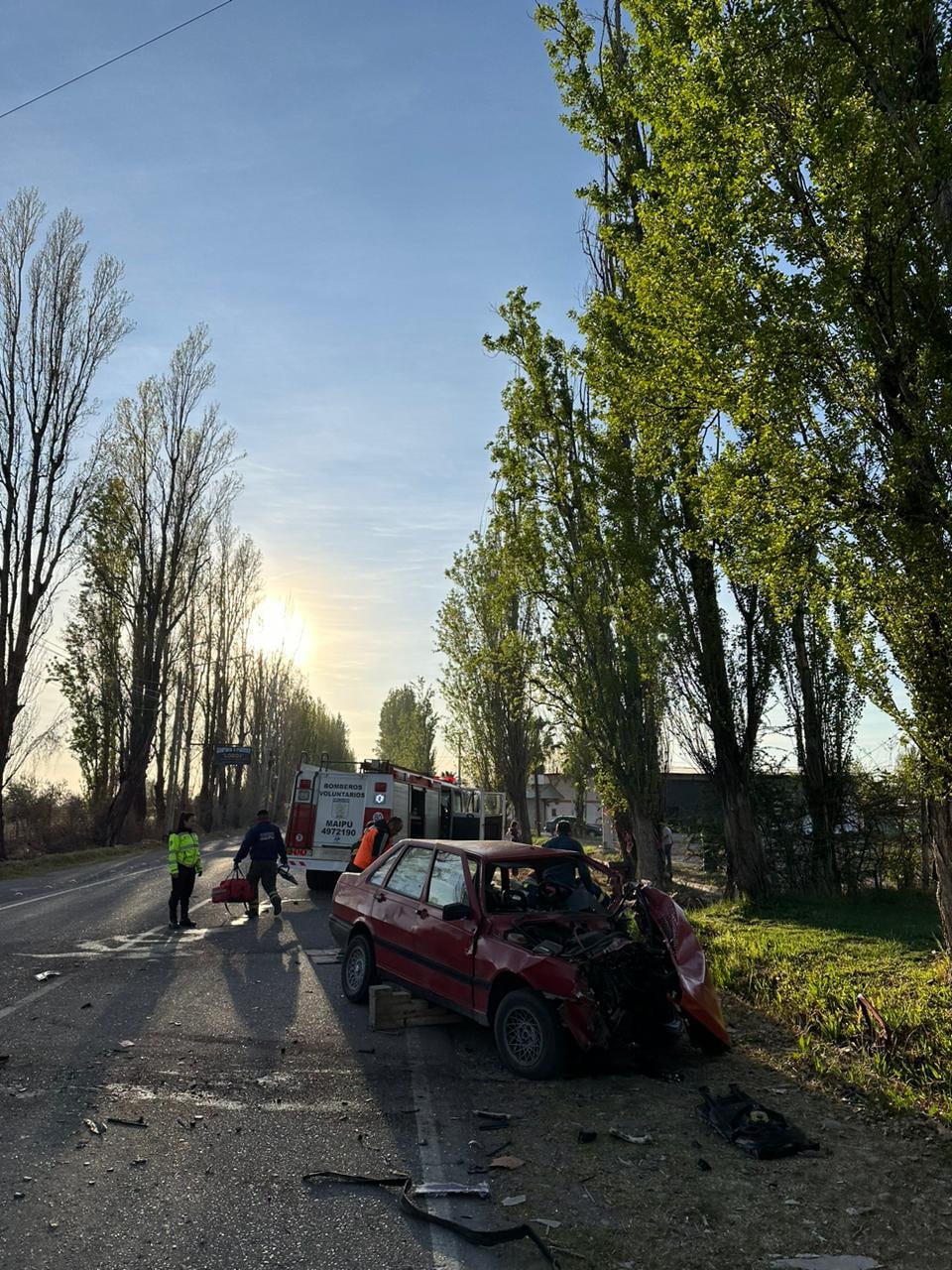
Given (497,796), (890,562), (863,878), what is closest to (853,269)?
(890,562)

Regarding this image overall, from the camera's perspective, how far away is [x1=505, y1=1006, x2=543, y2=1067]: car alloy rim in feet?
20.4

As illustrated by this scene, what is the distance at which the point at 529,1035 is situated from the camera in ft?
20.7

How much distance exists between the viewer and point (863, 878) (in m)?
14.1

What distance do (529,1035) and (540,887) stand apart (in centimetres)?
158

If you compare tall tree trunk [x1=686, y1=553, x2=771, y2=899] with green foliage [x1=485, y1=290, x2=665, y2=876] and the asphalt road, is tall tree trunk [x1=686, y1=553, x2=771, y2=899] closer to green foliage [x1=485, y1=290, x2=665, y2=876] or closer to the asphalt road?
green foliage [x1=485, y1=290, x2=665, y2=876]

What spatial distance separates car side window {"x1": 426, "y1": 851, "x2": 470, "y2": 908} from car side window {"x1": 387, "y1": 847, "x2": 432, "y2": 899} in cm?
16

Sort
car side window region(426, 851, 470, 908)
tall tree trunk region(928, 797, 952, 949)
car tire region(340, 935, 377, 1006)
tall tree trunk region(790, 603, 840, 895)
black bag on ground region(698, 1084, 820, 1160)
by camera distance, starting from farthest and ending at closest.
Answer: tall tree trunk region(790, 603, 840, 895), car tire region(340, 935, 377, 1006), tall tree trunk region(928, 797, 952, 949), car side window region(426, 851, 470, 908), black bag on ground region(698, 1084, 820, 1160)

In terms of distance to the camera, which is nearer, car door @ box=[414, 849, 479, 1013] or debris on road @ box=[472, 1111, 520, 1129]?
debris on road @ box=[472, 1111, 520, 1129]

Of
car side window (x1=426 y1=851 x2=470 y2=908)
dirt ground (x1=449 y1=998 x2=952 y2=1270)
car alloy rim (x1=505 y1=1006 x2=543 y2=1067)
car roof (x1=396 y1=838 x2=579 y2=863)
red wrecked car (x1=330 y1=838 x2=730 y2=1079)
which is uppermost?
car roof (x1=396 y1=838 x2=579 y2=863)

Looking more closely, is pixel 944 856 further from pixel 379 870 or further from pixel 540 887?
pixel 379 870

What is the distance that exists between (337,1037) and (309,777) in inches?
459

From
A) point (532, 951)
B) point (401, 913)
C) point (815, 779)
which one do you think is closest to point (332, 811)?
point (815, 779)

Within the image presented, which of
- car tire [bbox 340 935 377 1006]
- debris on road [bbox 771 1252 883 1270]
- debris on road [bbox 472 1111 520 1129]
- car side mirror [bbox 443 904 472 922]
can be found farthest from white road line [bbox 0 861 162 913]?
debris on road [bbox 771 1252 883 1270]

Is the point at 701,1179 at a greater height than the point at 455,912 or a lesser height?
lesser
